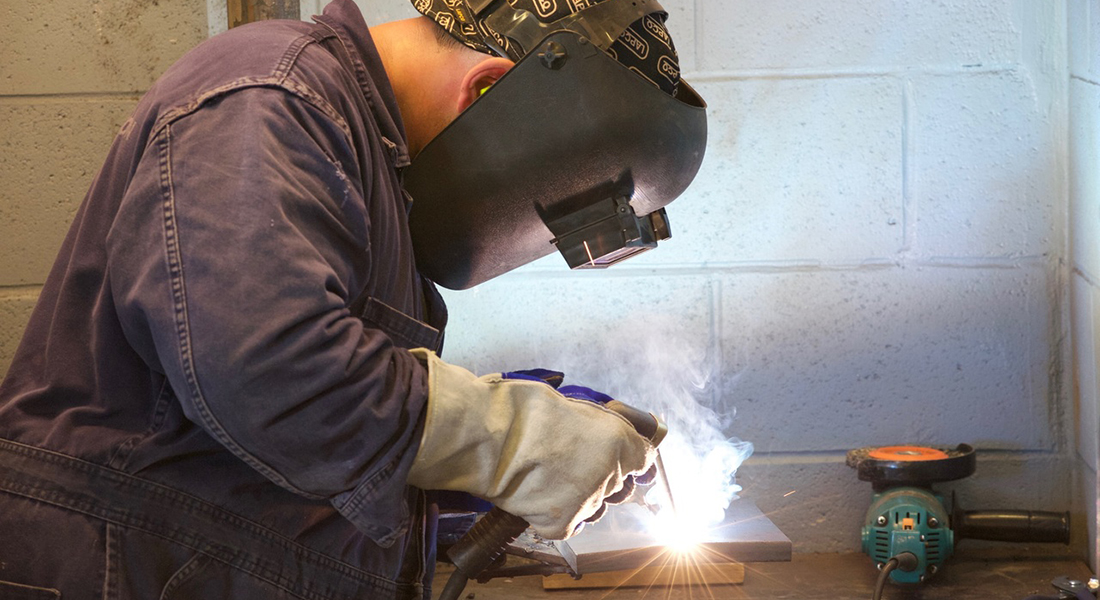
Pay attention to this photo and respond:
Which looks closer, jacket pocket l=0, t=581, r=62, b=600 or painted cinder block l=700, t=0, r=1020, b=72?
jacket pocket l=0, t=581, r=62, b=600

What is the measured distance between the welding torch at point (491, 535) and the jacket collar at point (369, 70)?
43 cm

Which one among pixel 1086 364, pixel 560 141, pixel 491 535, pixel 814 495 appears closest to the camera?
pixel 560 141

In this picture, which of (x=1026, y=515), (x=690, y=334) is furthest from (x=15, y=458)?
(x=1026, y=515)

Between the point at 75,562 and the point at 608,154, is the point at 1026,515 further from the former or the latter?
the point at 75,562

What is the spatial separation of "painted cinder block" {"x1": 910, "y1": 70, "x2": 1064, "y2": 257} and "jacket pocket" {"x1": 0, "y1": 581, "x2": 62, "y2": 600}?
1.96 metres

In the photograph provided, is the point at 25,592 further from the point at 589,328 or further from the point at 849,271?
the point at 849,271

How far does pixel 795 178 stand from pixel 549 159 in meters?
1.29

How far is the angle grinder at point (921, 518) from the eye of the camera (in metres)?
2.22

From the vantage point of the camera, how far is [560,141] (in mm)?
1295

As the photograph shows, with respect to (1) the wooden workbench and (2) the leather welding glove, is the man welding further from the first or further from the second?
(1) the wooden workbench

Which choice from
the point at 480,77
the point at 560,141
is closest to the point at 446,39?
the point at 480,77

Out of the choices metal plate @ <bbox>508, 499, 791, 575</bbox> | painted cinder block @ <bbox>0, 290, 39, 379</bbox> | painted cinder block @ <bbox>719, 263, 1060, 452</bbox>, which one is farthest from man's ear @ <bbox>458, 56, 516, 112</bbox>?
painted cinder block @ <bbox>0, 290, 39, 379</bbox>

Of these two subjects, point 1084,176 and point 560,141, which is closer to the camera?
point 560,141

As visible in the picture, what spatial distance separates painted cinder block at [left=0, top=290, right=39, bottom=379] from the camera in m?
2.48
